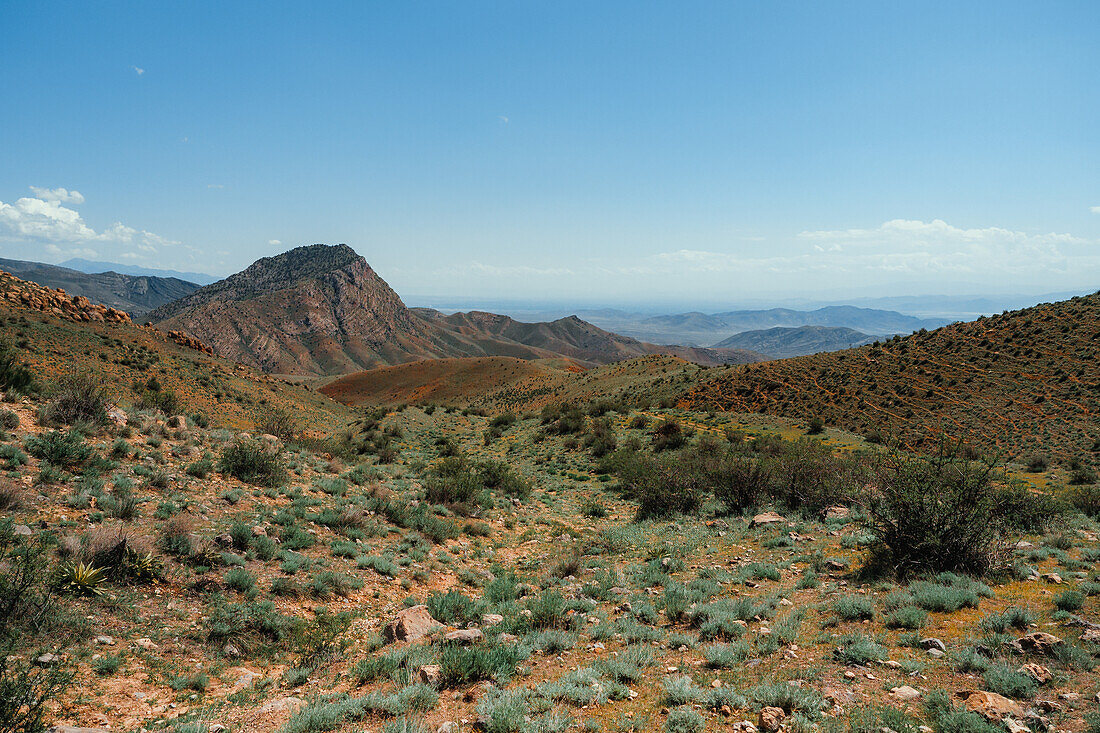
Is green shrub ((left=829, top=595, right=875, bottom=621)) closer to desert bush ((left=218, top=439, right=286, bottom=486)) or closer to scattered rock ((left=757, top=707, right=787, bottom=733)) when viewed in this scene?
scattered rock ((left=757, top=707, right=787, bottom=733))

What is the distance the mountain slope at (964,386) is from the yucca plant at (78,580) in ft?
89.6

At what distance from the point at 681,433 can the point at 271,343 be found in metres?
151

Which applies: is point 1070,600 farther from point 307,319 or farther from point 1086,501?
point 307,319

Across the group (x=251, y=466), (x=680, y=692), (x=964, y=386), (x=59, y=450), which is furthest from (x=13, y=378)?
(x=964, y=386)

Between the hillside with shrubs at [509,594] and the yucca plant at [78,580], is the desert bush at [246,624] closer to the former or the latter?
the hillside with shrubs at [509,594]

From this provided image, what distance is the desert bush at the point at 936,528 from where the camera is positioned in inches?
289

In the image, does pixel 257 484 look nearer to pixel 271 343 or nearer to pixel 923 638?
pixel 923 638

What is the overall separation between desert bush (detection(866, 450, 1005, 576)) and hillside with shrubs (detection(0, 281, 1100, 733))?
47mm

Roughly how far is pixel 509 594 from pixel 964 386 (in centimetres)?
3327

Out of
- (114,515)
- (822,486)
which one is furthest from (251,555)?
(822,486)

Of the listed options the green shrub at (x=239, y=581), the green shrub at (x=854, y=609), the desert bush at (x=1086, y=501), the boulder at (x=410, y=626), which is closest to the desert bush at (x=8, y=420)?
the green shrub at (x=239, y=581)

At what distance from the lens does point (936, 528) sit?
7562 millimetres

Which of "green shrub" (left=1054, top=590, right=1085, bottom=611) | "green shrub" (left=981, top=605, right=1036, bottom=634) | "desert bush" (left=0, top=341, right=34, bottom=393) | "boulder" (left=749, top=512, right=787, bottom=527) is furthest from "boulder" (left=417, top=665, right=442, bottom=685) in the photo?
"desert bush" (left=0, top=341, right=34, bottom=393)

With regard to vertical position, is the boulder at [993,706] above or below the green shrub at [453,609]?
above
